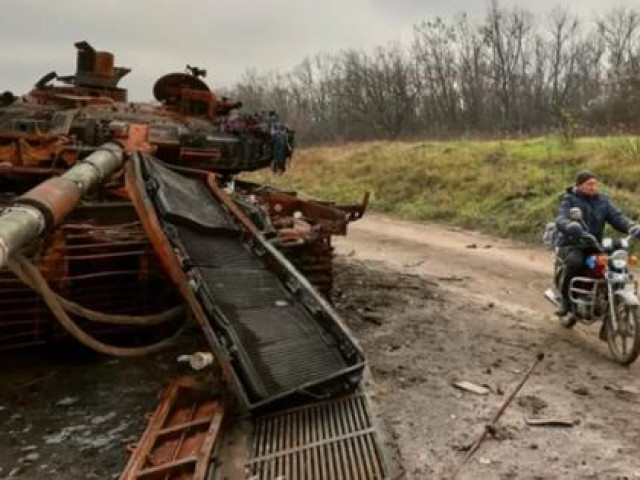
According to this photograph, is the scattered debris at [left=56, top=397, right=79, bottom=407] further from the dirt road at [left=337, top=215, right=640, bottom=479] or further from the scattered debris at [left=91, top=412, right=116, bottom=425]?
the dirt road at [left=337, top=215, right=640, bottom=479]

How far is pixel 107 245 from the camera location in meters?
5.92

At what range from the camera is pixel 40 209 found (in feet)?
11.5

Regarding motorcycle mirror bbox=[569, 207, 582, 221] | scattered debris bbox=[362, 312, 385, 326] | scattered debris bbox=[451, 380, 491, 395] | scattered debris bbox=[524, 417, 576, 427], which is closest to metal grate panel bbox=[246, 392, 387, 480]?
scattered debris bbox=[451, 380, 491, 395]

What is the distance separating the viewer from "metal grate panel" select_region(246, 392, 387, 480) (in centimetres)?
395

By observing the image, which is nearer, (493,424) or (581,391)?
(493,424)

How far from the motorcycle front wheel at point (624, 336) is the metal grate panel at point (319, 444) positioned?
2.25 m

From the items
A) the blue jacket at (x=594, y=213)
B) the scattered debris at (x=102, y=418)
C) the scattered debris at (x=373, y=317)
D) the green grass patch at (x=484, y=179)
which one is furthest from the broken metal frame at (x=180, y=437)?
the green grass patch at (x=484, y=179)

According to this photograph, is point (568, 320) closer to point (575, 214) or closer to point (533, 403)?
point (575, 214)

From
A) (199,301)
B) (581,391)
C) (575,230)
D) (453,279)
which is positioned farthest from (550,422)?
(453,279)

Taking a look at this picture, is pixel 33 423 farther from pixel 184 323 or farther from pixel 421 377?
pixel 421 377

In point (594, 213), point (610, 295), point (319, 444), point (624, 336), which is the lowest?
point (319, 444)

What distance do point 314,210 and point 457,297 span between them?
6.15ft

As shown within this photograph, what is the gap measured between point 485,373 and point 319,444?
6.23 feet

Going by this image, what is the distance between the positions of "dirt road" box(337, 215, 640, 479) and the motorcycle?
18 centimetres
